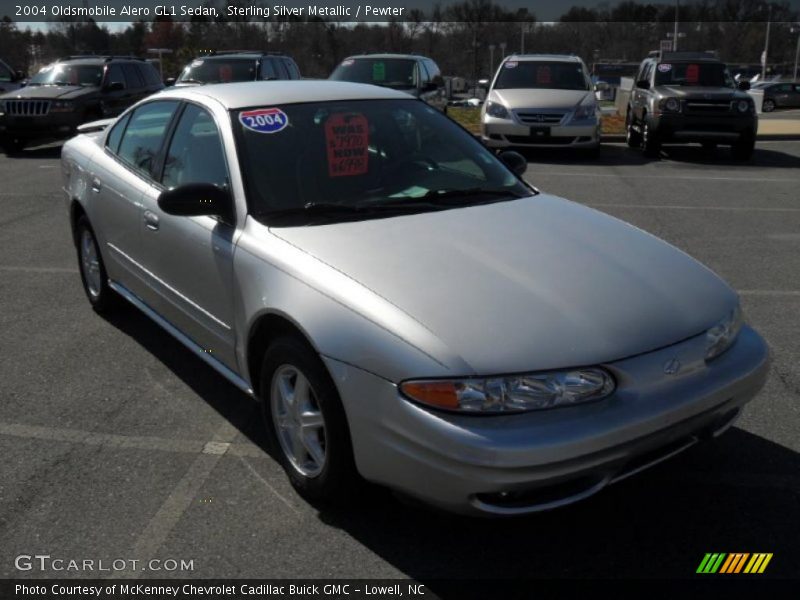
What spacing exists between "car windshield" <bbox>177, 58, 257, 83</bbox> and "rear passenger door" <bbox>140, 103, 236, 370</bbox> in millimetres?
12334

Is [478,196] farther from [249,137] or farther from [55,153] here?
[55,153]

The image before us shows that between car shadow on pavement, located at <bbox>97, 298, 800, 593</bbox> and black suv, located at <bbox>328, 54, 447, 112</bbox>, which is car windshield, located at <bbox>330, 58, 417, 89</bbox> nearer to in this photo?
black suv, located at <bbox>328, 54, 447, 112</bbox>

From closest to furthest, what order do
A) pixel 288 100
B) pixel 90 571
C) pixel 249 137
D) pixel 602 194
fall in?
pixel 90 571 → pixel 249 137 → pixel 288 100 → pixel 602 194

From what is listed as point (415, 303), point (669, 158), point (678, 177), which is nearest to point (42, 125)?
point (678, 177)

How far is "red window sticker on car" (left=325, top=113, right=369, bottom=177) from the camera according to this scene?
4.11 metres

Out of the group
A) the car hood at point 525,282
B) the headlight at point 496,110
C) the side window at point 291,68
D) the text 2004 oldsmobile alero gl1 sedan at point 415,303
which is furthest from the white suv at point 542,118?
the car hood at point 525,282

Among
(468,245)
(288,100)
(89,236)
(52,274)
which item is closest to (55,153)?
(52,274)

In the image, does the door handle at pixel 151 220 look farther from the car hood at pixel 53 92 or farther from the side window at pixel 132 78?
the side window at pixel 132 78

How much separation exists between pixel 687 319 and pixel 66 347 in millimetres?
3749

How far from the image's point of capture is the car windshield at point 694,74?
15.1m

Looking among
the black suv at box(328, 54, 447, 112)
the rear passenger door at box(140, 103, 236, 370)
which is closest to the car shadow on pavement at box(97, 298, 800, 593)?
the rear passenger door at box(140, 103, 236, 370)

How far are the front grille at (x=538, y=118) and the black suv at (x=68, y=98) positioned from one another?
7494 millimetres

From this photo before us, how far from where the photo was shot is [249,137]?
13.3 ft

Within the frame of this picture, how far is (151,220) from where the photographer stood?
4.50 meters
